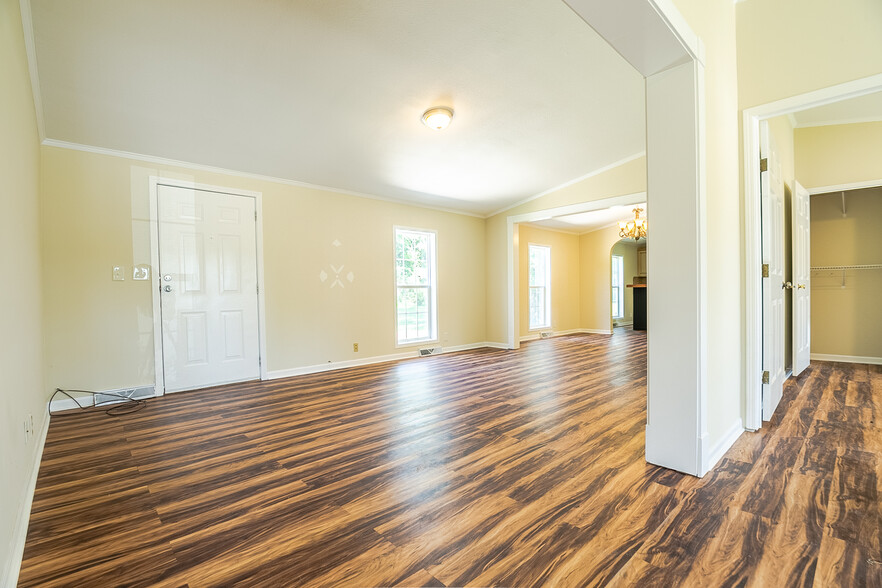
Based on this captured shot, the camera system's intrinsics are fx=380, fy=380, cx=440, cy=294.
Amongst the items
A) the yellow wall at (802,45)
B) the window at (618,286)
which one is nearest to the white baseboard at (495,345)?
the yellow wall at (802,45)

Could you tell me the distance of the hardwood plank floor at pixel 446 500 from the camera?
1338 mm

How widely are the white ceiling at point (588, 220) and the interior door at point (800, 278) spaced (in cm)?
304

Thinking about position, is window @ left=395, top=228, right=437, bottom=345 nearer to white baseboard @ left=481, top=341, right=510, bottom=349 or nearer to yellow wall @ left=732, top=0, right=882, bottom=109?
white baseboard @ left=481, top=341, right=510, bottom=349

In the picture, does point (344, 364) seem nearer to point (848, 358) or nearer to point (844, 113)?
point (844, 113)

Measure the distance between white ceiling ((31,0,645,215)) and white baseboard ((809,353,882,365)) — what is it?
3.78 m

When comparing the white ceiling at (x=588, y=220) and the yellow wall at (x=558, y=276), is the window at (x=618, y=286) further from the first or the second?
the white ceiling at (x=588, y=220)

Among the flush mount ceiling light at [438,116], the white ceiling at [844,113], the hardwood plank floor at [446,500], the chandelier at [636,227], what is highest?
the white ceiling at [844,113]

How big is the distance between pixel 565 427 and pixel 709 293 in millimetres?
1312

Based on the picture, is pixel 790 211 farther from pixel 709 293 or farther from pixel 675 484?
pixel 675 484

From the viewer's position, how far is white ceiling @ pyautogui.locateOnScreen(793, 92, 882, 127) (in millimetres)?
3414

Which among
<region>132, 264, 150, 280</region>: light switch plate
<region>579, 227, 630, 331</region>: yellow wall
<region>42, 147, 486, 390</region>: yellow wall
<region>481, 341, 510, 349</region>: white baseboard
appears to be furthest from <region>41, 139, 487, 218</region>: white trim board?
<region>579, 227, 630, 331</region>: yellow wall

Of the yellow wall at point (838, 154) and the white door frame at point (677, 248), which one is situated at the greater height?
the yellow wall at point (838, 154)

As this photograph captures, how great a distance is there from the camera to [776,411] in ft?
9.82

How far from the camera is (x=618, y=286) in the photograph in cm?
1074
